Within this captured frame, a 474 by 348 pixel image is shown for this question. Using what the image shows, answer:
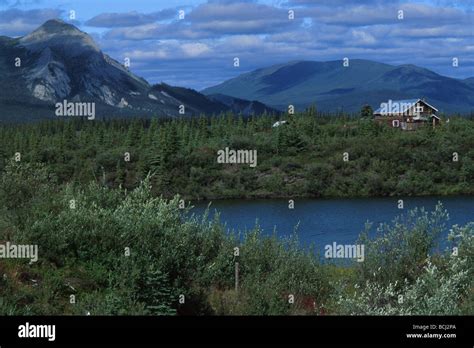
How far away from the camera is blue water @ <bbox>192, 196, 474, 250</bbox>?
64938 mm

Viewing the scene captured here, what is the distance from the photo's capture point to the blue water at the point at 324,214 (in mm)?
64938

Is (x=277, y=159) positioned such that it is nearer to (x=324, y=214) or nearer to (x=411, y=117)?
(x=411, y=117)

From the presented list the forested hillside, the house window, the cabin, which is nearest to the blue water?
the forested hillside

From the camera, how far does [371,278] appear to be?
2177 cm

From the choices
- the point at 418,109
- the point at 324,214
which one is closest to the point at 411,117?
the point at 418,109

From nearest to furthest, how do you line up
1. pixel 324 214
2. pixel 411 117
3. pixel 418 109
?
pixel 324 214 < pixel 411 117 < pixel 418 109

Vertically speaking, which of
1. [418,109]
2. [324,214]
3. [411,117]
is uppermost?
[418,109]

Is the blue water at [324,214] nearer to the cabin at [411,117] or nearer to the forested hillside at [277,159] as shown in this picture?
the forested hillside at [277,159]

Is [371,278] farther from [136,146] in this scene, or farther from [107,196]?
[136,146]

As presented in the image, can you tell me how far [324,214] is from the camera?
278ft

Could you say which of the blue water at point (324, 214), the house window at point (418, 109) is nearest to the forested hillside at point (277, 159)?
the blue water at point (324, 214)

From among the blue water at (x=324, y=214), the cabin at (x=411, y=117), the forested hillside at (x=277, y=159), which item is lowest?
the blue water at (x=324, y=214)

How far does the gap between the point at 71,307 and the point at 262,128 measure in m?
129
